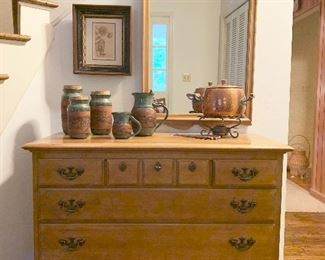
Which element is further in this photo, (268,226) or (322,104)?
(322,104)

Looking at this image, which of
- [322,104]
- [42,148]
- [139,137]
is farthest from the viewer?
[322,104]

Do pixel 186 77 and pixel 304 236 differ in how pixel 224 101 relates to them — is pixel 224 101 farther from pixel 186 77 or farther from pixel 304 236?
pixel 304 236

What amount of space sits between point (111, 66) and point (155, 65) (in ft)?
0.84

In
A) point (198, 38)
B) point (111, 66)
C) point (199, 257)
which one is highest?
point (198, 38)

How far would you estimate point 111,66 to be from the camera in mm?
2146

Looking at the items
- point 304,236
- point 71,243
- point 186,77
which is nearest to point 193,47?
point 186,77

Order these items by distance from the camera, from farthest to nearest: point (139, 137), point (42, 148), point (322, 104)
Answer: point (322, 104) → point (139, 137) → point (42, 148)

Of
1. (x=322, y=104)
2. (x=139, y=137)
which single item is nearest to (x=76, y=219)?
(x=139, y=137)

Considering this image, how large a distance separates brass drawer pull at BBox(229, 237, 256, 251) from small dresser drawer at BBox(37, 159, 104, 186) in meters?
0.64

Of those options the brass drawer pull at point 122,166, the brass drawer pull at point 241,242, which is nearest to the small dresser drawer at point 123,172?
the brass drawer pull at point 122,166

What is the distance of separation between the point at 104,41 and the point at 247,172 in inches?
44.1

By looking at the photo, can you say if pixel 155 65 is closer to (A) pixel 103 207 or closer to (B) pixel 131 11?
(B) pixel 131 11

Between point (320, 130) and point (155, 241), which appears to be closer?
point (155, 241)

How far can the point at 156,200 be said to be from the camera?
5.28ft
